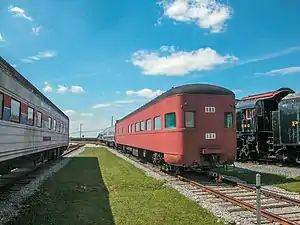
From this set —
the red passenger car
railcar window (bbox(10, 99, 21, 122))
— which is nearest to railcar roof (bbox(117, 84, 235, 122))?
the red passenger car

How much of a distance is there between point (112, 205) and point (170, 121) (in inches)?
211

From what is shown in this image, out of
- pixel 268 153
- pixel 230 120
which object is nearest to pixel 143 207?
pixel 230 120

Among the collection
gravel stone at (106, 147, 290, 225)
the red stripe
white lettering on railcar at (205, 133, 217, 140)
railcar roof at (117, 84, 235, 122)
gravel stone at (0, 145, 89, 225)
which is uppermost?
railcar roof at (117, 84, 235, 122)

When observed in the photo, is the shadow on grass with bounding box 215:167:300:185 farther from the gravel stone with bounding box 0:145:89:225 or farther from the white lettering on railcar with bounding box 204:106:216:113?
the gravel stone with bounding box 0:145:89:225

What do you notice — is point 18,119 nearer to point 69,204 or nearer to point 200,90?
point 69,204

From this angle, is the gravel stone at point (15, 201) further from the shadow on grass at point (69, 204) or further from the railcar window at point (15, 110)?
the railcar window at point (15, 110)

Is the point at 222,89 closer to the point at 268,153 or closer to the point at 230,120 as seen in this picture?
the point at 230,120

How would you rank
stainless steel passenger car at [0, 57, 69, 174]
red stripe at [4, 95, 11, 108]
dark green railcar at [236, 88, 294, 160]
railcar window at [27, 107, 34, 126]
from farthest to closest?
1. dark green railcar at [236, 88, 294, 160]
2. railcar window at [27, 107, 34, 126]
3. red stripe at [4, 95, 11, 108]
4. stainless steel passenger car at [0, 57, 69, 174]

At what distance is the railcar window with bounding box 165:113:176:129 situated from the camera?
41.8 feet

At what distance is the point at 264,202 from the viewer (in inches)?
340

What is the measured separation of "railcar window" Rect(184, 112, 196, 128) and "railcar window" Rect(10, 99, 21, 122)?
550cm

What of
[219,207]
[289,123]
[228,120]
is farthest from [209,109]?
[289,123]

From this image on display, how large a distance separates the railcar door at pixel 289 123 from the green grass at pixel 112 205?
9091 millimetres

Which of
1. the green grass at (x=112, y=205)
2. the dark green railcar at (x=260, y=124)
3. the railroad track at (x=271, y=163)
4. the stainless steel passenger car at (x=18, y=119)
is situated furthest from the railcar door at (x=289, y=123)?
the stainless steel passenger car at (x=18, y=119)
